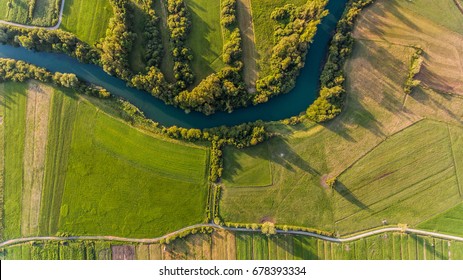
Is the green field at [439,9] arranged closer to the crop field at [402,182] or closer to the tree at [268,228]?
the crop field at [402,182]

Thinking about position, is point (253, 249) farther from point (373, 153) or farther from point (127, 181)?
point (373, 153)

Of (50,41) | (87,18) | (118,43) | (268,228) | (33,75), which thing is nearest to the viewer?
(118,43)

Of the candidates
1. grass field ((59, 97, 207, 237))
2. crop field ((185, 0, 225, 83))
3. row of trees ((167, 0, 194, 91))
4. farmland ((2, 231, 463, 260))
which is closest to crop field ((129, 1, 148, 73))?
row of trees ((167, 0, 194, 91))

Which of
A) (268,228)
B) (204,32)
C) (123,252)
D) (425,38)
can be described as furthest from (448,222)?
(123,252)

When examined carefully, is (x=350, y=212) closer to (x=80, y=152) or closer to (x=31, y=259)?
(x=80, y=152)

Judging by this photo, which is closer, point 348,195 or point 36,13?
point 348,195

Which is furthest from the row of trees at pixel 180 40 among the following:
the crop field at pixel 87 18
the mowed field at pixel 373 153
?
the mowed field at pixel 373 153

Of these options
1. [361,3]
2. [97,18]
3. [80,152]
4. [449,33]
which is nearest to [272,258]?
[80,152]
